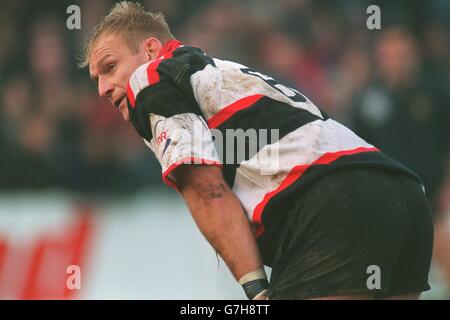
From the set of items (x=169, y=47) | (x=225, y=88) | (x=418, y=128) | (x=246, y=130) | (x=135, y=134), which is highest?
(x=135, y=134)

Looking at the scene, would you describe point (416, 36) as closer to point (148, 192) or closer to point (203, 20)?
point (203, 20)

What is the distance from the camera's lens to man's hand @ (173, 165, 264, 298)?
2959 millimetres

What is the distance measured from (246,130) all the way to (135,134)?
489 centimetres

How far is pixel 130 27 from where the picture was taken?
3576mm

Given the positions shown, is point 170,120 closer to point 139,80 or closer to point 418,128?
point 139,80

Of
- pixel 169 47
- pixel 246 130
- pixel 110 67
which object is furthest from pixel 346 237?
pixel 110 67

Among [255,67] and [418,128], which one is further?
[255,67]

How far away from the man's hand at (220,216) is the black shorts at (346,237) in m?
0.14

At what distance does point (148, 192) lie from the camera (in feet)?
23.9

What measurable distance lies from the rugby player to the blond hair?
331mm

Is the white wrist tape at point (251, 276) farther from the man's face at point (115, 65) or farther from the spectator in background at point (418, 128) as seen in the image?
the spectator in background at point (418, 128)

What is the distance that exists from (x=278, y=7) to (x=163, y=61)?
5752 mm

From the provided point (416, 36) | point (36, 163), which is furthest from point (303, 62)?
point (36, 163)

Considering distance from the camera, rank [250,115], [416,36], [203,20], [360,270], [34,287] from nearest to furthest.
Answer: [360,270], [250,115], [34,287], [416,36], [203,20]
